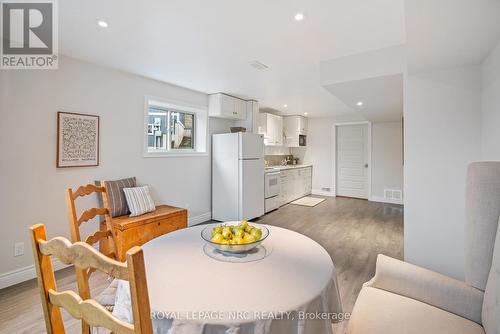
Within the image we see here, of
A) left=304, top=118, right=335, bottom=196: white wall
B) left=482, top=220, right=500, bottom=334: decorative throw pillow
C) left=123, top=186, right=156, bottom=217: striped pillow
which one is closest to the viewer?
left=482, top=220, right=500, bottom=334: decorative throw pillow

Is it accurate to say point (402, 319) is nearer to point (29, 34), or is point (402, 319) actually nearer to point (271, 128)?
point (29, 34)

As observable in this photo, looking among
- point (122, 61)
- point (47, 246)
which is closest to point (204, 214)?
point (122, 61)

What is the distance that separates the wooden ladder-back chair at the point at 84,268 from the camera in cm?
57

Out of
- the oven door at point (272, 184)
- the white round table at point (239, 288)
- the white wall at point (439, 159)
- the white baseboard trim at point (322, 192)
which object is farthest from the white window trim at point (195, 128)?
the white baseboard trim at point (322, 192)

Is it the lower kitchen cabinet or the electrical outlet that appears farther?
the lower kitchen cabinet

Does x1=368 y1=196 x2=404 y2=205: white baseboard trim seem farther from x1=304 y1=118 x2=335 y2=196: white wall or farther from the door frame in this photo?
x1=304 y1=118 x2=335 y2=196: white wall

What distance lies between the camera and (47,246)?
2.46 ft

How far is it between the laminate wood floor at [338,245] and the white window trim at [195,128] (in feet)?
5.75

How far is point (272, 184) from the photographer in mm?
5312

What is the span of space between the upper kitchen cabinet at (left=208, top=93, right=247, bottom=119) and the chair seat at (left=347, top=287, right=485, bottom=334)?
3.72m

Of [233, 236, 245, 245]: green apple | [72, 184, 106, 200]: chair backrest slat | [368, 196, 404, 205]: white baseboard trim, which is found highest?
[72, 184, 106, 200]: chair backrest slat

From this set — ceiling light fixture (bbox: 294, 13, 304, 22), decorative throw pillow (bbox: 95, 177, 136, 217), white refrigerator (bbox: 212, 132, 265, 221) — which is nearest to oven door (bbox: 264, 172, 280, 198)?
white refrigerator (bbox: 212, 132, 265, 221)

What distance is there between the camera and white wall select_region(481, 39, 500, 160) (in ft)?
5.35

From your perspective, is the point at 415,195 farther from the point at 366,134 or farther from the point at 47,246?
the point at 366,134
